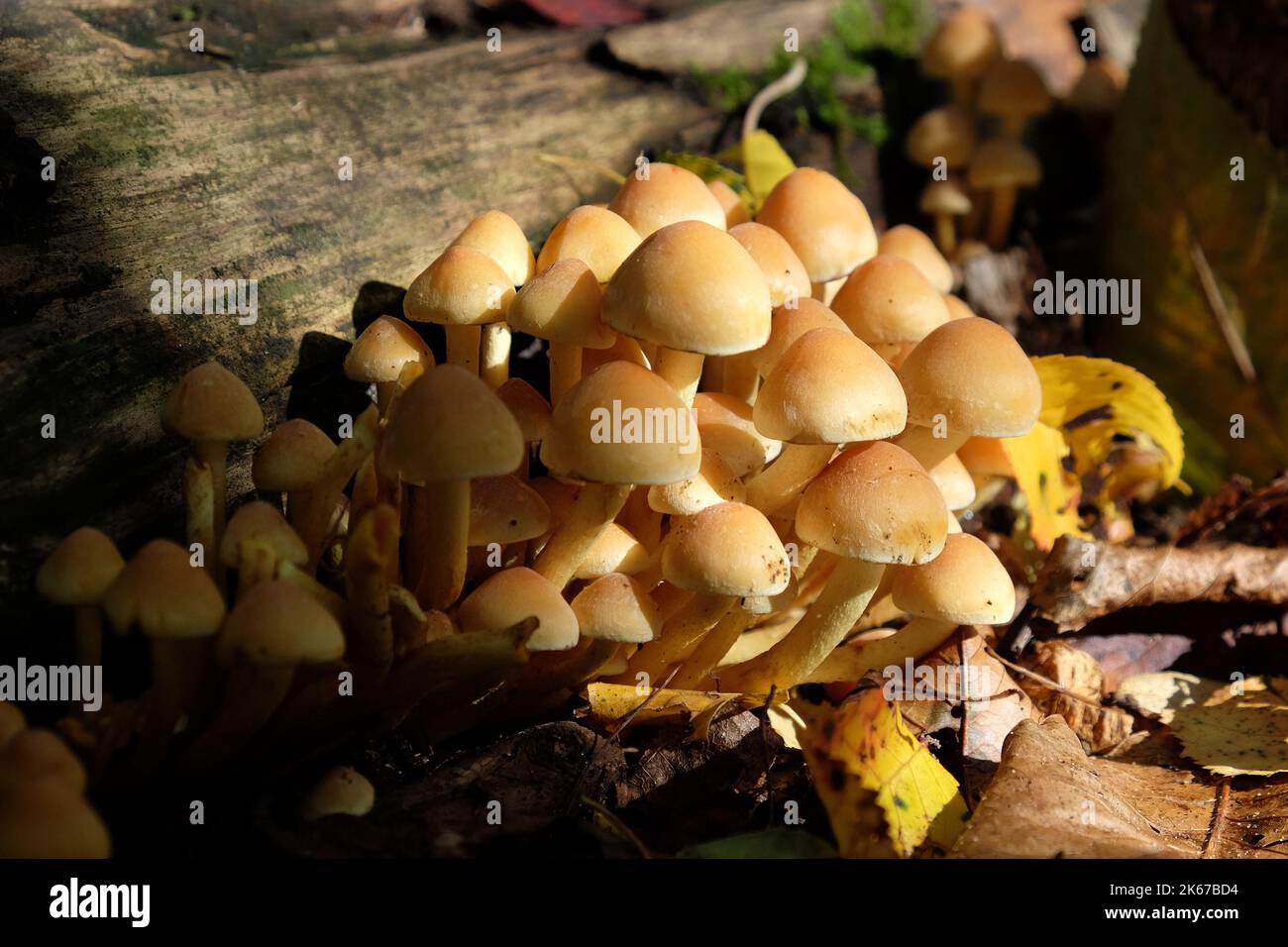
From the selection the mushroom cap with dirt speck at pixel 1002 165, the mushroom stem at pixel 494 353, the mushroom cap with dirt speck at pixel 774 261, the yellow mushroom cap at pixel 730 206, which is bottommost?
the mushroom stem at pixel 494 353

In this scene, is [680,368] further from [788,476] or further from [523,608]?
[523,608]

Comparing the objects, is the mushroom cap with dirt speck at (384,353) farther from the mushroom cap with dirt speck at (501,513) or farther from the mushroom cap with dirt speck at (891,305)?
the mushroom cap with dirt speck at (891,305)

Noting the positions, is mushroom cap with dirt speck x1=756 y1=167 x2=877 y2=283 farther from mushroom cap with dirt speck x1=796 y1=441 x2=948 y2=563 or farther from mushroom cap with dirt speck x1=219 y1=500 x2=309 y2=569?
mushroom cap with dirt speck x1=219 y1=500 x2=309 y2=569

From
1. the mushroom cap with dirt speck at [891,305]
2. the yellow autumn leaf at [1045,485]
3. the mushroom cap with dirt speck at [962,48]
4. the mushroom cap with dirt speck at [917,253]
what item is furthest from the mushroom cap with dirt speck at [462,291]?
the mushroom cap with dirt speck at [962,48]

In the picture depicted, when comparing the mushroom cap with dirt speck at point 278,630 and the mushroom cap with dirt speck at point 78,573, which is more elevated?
the mushroom cap with dirt speck at point 78,573

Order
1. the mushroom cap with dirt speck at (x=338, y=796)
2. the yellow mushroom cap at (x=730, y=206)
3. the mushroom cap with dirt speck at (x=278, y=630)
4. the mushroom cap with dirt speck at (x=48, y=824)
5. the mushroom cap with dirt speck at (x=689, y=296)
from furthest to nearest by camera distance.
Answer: the yellow mushroom cap at (x=730, y=206) < the mushroom cap with dirt speck at (x=689, y=296) < the mushroom cap with dirt speck at (x=338, y=796) < the mushroom cap with dirt speck at (x=278, y=630) < the mushroom cap with dirt speck at (x=48, y=824)

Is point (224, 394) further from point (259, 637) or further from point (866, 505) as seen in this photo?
point (866, 505)
